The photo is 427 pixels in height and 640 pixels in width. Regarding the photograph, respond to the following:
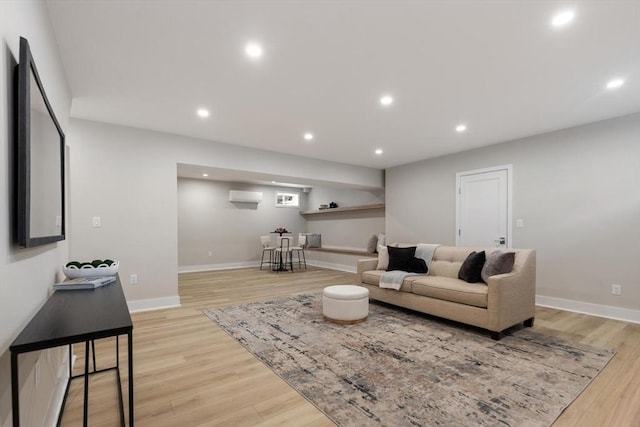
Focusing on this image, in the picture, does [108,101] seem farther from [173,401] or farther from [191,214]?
[191,214]

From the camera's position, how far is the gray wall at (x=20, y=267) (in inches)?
41.2

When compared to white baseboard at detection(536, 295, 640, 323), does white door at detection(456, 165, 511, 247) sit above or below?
above

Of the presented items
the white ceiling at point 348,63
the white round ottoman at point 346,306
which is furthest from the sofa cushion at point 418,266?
the white ceiling at point 348,63

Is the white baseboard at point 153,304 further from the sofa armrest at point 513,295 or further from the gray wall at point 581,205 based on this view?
the gray wall at point 581,205

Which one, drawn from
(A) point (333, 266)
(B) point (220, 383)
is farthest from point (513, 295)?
(A) point (333, 266)

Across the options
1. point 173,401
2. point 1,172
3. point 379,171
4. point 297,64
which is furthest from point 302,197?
point 1,172

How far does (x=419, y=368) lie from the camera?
8.16 feet

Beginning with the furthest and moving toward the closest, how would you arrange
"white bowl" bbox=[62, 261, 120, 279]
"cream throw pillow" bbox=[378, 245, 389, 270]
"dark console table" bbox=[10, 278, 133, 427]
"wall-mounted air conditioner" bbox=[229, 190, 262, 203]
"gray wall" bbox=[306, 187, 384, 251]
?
1. "wall-mounted air conditioner" bbox=[229, 190, 262, 203]
2. "gray wall" bbox=[306, 187, 384, 251]
3. "cream throw pillow" bbox=[378, 245, 389, 270]
4. "white bowl" bbox=[62, 261, 120, 279]
5. "dark console table" bbox=[10, 278, 133, 427]

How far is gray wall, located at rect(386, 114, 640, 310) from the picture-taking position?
378 cm

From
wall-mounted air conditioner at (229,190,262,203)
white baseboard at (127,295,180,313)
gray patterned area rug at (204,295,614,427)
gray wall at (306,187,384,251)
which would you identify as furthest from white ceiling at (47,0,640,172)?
wall-mounted air conditioner at (229,190,262,203)

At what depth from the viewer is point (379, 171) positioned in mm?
7203

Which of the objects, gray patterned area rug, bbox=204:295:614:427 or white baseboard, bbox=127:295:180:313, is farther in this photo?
white baseboard, bbox=127:295:180:313

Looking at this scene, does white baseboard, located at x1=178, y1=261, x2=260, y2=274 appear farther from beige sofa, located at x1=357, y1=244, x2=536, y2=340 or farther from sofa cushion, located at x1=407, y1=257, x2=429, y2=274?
sofa cushion, located at x1=407, y1=257, x2=429, y2=274

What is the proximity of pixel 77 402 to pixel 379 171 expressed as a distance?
638 cm
